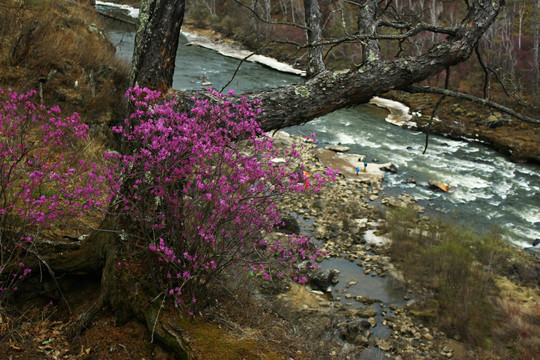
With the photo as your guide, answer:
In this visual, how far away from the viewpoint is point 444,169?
15.4 m

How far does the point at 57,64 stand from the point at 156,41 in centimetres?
609

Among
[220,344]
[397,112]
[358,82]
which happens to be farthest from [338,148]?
[220,344]

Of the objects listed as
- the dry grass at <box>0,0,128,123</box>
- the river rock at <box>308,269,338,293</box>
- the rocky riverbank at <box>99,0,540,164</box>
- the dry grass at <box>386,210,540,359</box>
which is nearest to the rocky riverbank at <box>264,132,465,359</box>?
the river rock at <box>308,269,338,293</box>

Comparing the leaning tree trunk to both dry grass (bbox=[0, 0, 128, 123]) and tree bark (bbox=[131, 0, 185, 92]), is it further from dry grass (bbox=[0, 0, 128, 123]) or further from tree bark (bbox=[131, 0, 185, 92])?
dry grass (bbox=[0, 0, 128, 123])

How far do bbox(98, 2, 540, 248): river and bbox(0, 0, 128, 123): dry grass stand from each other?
99 cm

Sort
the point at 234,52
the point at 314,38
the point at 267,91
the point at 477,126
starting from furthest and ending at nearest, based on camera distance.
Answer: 1. the point at 234,52
2. the point at 477,126
3. the point at 314,38
4. the point at 267,91

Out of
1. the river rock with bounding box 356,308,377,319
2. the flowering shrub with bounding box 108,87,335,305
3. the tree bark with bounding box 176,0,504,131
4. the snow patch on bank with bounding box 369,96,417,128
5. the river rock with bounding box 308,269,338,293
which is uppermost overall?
the tree bark with bounding box 176,0,504,131

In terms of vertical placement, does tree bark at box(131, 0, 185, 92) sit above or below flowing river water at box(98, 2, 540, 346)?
above

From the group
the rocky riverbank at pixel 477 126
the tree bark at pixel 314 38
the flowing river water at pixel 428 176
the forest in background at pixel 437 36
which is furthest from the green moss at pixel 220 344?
A: the rocky riverbank at pixel 477 126

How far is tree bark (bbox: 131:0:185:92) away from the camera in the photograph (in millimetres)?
2898

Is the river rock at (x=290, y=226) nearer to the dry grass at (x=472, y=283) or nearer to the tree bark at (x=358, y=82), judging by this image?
the dry grass at (x=472, y=283)

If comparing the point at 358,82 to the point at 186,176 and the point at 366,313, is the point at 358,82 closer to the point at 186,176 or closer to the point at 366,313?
the point at 186,176

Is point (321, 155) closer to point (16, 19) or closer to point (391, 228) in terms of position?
point (391, 228)

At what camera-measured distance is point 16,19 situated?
782 cm
